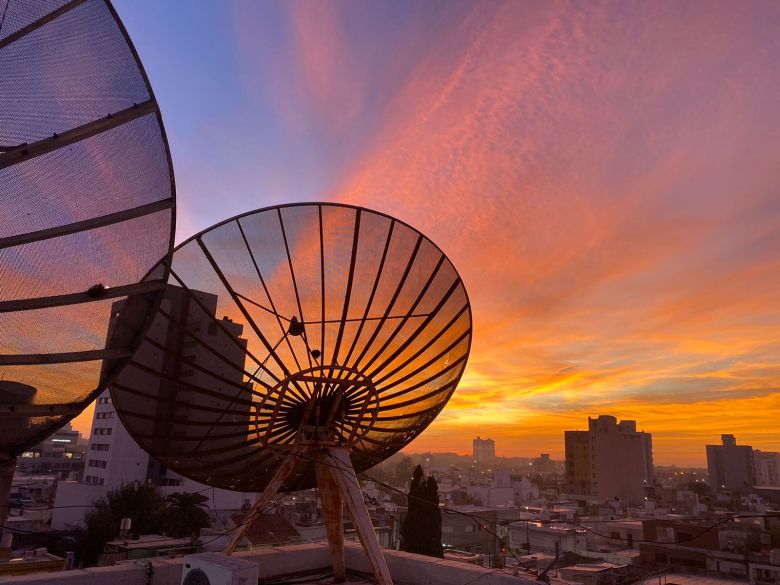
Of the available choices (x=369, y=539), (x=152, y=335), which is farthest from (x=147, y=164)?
(x=369, y=539)

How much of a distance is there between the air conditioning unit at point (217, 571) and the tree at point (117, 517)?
1347 inches

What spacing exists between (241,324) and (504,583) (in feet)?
23.8

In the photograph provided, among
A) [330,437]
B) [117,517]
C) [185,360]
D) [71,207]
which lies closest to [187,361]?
[185,360]

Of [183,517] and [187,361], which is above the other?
[187,361]

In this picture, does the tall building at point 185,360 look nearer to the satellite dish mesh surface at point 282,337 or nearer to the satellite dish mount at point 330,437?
the satellite dish mesh surface at point 282,337

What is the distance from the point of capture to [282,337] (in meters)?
11.8

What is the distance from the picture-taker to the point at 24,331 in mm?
5930

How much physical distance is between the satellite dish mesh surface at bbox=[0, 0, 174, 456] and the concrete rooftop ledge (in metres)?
Result: 4.10

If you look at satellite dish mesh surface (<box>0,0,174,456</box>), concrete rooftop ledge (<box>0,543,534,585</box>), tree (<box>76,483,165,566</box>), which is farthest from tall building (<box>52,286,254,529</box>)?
tree (<box>76,483,165,566</box>)

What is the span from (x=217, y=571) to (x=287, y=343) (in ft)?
15.5

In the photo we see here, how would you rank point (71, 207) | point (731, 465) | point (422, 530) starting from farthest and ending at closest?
point (731, 465)
point (422, 530)
point (71, 207)

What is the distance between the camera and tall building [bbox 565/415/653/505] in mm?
127938

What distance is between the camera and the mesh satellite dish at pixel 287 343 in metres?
11.5

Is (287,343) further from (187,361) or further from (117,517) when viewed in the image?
(117,517)
